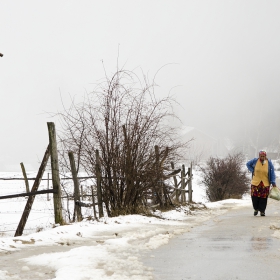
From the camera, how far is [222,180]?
32625mm

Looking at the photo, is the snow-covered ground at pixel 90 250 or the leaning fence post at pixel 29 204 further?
the leaning fence post at pixel 29 204

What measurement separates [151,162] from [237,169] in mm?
26052

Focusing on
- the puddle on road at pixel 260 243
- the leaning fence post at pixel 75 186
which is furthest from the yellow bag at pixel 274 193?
the puddle on road at pixel 260 243

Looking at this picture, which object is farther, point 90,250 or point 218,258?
point 90,250

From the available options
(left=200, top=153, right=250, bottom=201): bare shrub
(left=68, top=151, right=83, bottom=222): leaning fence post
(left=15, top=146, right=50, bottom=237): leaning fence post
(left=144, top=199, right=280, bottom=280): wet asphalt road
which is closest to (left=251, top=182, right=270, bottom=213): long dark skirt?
(left=68, top=151, right=83, bottom=222): leaning fence post

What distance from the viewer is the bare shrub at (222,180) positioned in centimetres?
3190

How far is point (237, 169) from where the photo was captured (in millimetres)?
34719

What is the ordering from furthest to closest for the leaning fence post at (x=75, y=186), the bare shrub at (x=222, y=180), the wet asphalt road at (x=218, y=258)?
1. the bare shrub at (x=222, y=180)
2. the leaning fence post at (x=75, y=186)
3. the wet asphalt road at (x=218, y=258)

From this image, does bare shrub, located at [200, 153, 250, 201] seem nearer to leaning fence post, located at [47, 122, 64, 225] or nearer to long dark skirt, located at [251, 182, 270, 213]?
long dark skirt, located at [251, 182, 270, 213]

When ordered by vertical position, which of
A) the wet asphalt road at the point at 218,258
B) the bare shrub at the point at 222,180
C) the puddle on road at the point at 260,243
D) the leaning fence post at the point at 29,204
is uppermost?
the bare shrub at the point at 222,180

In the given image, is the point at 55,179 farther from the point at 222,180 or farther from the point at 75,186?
the point at 222,180

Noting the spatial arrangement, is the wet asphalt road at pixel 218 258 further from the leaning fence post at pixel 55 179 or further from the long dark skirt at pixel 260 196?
the long dark skirt at pixel 260 196

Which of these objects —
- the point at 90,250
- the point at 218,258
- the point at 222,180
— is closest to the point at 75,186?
the point at 90,250

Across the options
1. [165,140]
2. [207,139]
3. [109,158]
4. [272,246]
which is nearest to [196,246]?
[272,246]
